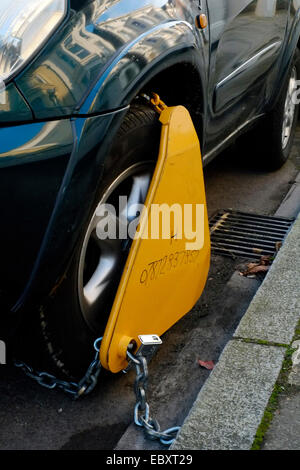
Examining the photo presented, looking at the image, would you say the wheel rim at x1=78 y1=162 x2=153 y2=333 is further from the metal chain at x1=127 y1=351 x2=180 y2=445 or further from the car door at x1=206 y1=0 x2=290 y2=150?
the car door at x1=206 y1=0 x2=290 y2=150

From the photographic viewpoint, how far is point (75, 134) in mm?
2086

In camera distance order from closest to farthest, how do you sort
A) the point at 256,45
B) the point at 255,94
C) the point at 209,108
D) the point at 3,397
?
the point at 3,397, the point at 209,108, the point at 256,45, the point at 255,94

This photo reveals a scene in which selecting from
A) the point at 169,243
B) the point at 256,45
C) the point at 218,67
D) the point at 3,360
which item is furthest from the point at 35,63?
the point at 256,45

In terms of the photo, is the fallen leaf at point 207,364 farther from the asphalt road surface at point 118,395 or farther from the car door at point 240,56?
the car door at point 240,56

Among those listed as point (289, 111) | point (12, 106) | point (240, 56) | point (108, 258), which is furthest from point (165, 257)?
point (289, 111)

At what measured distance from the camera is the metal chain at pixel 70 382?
96.8 inches

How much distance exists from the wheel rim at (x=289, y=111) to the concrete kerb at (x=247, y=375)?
6.60 ft

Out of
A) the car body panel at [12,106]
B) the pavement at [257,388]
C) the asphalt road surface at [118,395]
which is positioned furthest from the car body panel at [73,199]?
the pavement at [257,388]

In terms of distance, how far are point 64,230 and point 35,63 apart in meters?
0.49

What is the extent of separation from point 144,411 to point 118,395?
28cm

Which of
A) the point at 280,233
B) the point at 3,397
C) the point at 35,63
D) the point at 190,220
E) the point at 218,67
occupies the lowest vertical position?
the point at 280,233
